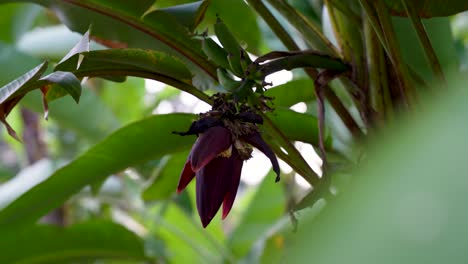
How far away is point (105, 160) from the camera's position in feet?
2.11

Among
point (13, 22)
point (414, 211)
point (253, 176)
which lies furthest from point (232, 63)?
point (253, 176)

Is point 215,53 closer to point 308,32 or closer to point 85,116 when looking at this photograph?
point 308,32

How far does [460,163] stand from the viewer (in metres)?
0.12

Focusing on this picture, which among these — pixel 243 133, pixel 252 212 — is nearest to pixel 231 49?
pixel 243 133

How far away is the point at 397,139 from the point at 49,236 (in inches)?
32.6

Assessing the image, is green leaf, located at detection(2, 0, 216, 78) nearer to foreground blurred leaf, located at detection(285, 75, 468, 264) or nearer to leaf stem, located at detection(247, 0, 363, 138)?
leaf stem, located at detection(247, 0, 363, 138)

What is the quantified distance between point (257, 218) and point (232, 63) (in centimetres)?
85

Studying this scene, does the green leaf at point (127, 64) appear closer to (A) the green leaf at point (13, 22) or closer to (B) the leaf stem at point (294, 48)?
(B) the leaf stem at point (294, 48)

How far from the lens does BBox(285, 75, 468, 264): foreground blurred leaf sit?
0.12 meters

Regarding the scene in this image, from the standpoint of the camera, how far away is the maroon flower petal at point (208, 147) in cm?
43

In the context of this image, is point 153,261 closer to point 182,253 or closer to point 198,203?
point 182,253

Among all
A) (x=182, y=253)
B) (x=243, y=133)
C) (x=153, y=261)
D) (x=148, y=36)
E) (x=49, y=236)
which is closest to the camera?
(x=243, y=133)

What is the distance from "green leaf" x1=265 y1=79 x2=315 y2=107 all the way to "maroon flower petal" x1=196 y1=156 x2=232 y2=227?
21cm

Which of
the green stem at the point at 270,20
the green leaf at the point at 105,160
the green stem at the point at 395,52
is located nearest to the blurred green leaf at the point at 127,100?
the green leaf at the point at 105,160
